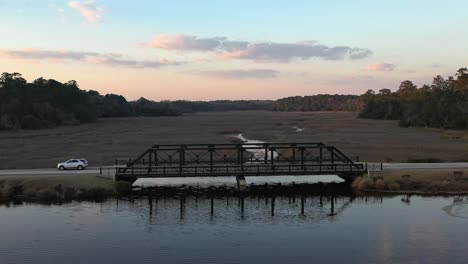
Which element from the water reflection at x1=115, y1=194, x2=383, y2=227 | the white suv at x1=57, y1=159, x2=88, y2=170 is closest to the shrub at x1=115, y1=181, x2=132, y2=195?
the water reflection at x1=115, y1=194, x2=383, y2=227

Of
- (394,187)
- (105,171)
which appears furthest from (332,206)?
(105,171)

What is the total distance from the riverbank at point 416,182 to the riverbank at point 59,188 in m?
24.7

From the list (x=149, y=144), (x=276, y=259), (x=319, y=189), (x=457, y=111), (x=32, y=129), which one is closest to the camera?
(x=276, y=259)

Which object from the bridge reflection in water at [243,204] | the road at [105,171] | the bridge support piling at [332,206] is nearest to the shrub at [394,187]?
the bridge reflection in water at [243,204]

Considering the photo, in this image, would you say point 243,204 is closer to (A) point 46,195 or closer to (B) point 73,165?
(A) point 46,195

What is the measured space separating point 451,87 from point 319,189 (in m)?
131

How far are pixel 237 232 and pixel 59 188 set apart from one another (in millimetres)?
20741

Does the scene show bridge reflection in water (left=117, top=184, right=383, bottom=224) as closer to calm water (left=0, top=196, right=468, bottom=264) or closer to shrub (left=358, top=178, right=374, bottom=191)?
calm water (left=0, top=196, right=468, bottom=264)

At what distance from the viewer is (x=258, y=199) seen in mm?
47781

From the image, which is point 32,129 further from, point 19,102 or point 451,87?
point 451,87

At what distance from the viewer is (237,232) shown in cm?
3575

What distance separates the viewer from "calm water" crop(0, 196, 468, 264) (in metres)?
30.4

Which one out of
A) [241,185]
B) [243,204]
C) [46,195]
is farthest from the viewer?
[241,185]

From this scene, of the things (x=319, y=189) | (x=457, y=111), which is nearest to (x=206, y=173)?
(x=319, y=189)
